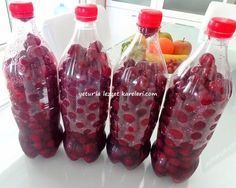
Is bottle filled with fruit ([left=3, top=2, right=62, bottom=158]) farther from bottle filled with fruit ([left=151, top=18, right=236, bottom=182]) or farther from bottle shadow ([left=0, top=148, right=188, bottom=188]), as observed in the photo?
bottle filled with fruit ([left=151, top=18, right=236, bottom=182])

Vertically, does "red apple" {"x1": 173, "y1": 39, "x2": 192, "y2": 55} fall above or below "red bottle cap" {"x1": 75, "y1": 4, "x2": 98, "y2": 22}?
below

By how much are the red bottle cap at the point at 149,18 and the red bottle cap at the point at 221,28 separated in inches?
3.3

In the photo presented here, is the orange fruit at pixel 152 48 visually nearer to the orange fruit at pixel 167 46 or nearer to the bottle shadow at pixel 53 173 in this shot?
the bottle shadow at pixel 53 173

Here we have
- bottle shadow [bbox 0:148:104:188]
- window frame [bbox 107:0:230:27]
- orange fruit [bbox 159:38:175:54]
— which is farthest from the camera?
window frame [bbox 107:0:230:27]

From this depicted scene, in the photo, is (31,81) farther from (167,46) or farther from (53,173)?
(167,46)

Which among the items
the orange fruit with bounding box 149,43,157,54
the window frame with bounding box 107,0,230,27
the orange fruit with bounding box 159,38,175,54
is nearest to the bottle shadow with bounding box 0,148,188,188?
the orange fruit with bounding box 149,43,157,54

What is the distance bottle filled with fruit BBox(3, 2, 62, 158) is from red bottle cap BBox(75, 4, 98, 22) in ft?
0.29

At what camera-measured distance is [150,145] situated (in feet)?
1.75

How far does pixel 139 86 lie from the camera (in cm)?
41

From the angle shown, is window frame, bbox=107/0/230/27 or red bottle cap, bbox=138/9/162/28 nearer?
red bottle cap, bbox=138/9/162/28

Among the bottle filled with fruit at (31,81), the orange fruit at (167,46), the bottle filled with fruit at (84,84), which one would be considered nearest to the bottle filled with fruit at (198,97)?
the bottle filled with fruit at (84,84)

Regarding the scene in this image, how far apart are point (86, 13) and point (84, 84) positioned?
0.42 feet

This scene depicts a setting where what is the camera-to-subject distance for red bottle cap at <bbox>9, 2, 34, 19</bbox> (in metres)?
0.39

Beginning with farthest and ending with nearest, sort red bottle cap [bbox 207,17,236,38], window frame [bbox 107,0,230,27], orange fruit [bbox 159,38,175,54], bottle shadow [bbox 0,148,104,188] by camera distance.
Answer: window frame [bbox 107,0,230,27]
orange fruit [bbox 159,38,175,54]
bottle shadow [bbox 0,148,104,188]
red bottle cap [bbox 207,17,236,38]
